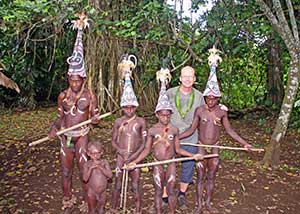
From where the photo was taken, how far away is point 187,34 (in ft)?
21.1

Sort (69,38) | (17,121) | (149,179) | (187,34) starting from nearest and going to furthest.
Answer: (149,179) < (187,34) < (17,121) < (69,38)

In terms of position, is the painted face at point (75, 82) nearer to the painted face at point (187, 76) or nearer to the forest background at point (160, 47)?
the painted face at point (187, 76)

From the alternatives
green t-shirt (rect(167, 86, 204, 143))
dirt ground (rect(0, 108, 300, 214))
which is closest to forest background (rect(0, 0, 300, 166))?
dirt ground (rect(0, 108, 300, 214))

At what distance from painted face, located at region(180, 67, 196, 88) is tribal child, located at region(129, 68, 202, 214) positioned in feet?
1.13

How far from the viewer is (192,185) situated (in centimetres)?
523

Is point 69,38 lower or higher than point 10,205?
higher

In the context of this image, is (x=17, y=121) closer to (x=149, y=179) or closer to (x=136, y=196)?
(x=149, y=179)

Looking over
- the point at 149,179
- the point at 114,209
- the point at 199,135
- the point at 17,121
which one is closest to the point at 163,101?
the point at 199,135

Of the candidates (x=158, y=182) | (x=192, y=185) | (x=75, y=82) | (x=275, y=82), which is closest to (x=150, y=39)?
(x=192, y=185)

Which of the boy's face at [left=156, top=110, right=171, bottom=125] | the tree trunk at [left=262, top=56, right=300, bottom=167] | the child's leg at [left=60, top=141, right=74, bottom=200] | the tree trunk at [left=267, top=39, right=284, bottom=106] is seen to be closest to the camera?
the boy's face at [left=156, top=110, right=171, bottom=125]

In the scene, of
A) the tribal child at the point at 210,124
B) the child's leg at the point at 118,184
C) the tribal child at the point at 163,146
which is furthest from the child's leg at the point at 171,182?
the child's leg at the point at 118,184

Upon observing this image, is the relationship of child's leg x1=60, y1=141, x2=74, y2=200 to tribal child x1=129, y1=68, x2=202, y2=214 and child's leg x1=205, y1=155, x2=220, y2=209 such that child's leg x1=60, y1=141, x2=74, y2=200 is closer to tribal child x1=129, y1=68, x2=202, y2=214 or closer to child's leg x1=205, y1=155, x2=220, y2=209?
tribal child x1=129, y1=68, x2=202, y2=214

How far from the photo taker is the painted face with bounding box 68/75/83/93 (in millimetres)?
3998

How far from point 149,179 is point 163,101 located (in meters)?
1.90
